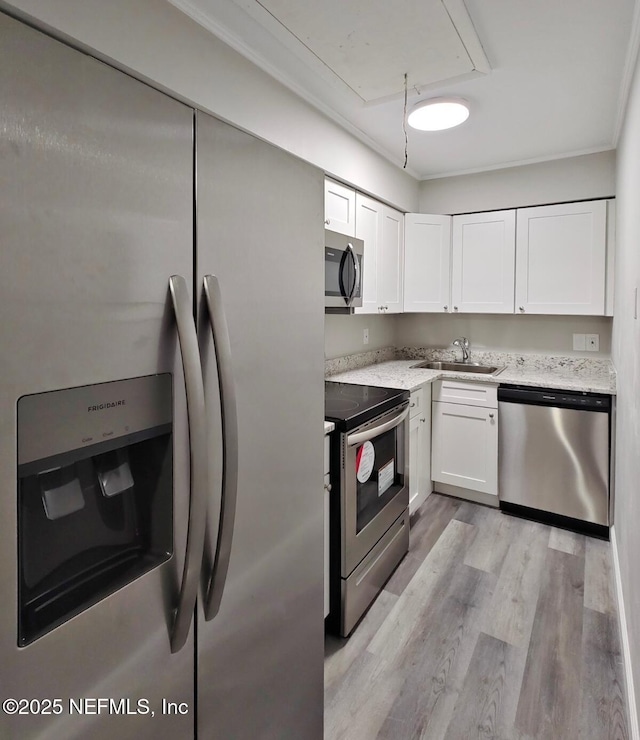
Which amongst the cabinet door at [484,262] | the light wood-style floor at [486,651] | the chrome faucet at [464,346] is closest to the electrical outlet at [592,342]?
the cabinet door at [484,262]

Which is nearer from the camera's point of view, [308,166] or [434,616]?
[308,166]

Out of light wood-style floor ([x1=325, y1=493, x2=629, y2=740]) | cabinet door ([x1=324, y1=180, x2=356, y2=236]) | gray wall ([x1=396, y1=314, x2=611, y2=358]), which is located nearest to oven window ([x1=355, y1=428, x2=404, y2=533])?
light wood-style floor ([x1=325, y1=493, x2=629, y2=740])

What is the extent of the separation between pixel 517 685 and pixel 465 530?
120 centimetres

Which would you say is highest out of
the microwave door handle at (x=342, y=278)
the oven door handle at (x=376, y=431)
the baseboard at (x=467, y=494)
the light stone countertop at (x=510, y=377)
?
the microwave door handle at (x=342, y=278)

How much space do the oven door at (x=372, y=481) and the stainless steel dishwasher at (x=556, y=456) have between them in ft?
3.06

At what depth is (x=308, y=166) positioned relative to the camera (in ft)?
3.77

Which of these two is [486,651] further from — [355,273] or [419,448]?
[355,273]

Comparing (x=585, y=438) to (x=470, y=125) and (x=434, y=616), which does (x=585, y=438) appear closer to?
(x=434, y=616)

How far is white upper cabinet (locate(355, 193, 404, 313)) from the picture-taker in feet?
9.73

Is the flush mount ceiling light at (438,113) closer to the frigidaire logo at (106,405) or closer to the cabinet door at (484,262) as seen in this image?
the cabinet door at (484,262)

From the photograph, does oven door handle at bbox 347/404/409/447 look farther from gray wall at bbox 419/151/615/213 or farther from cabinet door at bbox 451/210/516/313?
gray wall at bbox 419/151/615/213

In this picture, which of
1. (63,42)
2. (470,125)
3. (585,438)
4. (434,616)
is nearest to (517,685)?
(434,616)

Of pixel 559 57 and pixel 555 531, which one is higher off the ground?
pixel 559 57

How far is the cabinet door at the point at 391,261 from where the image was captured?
3205 millimetres
